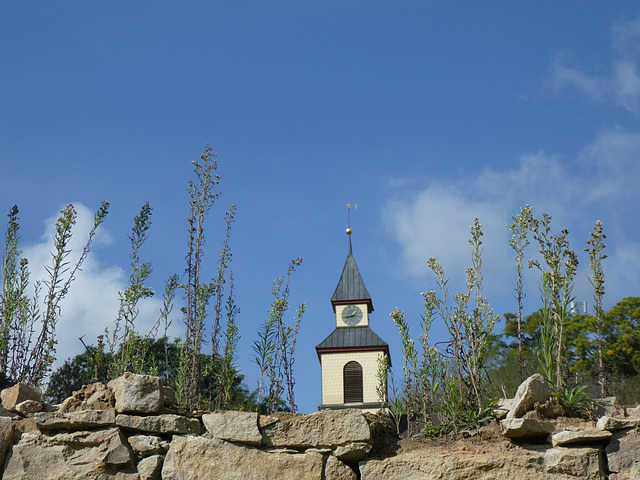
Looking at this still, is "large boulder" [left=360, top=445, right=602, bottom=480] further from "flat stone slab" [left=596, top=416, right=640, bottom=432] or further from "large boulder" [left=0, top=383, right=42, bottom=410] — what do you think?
"large boulder" [left=0, top=383, right=42, bottom=410]

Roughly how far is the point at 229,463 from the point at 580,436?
2.89 metres

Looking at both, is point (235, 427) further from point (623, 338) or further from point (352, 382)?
point (623, 338)

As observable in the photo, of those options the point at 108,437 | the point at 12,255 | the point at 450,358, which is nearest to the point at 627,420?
the point at 450,358

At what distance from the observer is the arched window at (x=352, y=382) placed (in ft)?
93.9

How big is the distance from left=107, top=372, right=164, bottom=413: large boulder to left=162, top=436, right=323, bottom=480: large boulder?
39cm

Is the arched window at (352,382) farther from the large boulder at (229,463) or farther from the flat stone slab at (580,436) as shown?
the flat stone slab at (580,436)

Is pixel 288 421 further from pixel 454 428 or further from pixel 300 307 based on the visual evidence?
pixel 300 307

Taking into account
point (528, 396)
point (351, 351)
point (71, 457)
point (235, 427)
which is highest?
point (351, 351)

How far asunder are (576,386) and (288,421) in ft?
8.39

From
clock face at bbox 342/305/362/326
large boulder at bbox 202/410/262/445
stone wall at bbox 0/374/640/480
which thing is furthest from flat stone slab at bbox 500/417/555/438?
clock face at bbox 342/305/362/326

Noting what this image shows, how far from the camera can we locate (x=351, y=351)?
97.6 feet

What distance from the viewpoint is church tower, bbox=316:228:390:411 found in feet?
94.2

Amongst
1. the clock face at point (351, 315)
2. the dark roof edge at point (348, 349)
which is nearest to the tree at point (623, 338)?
the dark roof edge at point (348, 349)

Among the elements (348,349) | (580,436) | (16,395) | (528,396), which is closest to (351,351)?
(348,349)
